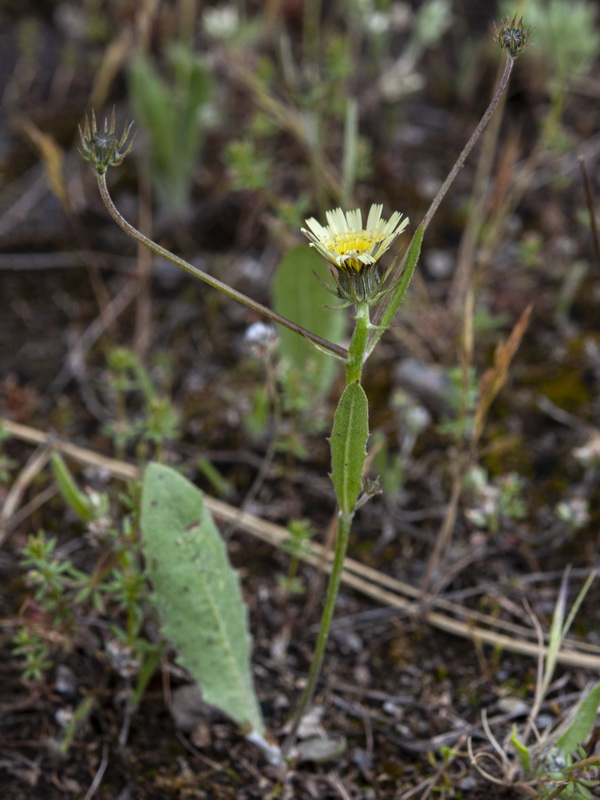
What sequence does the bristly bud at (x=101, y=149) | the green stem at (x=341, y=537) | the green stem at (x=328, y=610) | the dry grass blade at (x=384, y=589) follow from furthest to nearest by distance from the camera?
the dry grass blade at (x=384, y=589) < the green stem at (x=328, y=610) < the green stem at (x=341, y=537) < the bristly bud at (x=101, y=149)

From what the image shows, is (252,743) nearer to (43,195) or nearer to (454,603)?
(454,603)

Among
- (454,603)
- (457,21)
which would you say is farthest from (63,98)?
(454,603)

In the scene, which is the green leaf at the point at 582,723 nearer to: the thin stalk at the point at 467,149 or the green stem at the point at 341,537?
the green stem at the point at 341,537

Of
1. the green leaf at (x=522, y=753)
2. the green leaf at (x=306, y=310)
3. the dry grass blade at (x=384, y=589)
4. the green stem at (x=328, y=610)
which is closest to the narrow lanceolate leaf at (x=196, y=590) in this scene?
the green stem at (x=328, y=610)

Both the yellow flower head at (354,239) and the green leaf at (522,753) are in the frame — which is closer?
the yellow flower head at (354,239)

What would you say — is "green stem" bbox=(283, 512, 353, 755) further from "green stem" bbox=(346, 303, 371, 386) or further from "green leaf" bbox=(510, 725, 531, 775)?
"green leaf" bbox=(510, 725, 531, 775)

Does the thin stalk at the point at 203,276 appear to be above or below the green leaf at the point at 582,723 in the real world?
above

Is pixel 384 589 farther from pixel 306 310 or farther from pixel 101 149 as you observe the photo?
pixel 101 149

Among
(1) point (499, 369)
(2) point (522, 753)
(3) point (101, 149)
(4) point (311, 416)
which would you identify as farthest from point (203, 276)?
(4) point (311, 416)
